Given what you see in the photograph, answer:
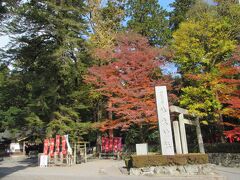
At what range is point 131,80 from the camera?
21.3 meters

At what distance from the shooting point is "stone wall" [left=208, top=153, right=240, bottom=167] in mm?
17156

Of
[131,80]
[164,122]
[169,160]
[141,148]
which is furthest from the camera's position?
[131,80]

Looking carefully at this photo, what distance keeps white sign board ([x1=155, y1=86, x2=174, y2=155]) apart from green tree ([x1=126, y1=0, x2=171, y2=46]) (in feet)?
52.2

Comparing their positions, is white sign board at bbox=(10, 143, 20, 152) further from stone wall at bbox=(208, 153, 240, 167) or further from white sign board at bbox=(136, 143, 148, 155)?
stone wall at bbox=(208, 153, 240, 167)

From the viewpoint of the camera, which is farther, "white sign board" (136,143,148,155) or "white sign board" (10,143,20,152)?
"white sign board" (10,143,20,152)

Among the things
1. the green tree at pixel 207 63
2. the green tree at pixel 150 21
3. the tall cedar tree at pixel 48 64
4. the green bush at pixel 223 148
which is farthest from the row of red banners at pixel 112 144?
the green tree at pixel 150 21

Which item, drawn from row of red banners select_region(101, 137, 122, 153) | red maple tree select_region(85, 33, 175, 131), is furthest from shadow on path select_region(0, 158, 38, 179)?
red maple tree select_region(85, 33, 175, 131)

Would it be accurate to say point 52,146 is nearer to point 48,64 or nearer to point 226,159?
point 48,64

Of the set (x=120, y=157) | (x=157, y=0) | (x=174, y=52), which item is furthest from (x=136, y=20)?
(x=120, y=157)

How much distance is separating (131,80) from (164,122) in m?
8.10

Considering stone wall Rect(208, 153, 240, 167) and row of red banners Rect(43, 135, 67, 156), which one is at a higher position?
row of red banners Rect(43, 135, 67, 156)

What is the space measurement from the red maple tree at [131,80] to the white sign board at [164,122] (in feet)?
19.6

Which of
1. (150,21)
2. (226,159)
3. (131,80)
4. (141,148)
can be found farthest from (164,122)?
(150,21)

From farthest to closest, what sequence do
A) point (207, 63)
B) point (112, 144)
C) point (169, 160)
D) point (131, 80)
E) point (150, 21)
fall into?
point (150, 21) < point (112, 144) < point (131, 80) < point (207, 63) < point (169, 160)
